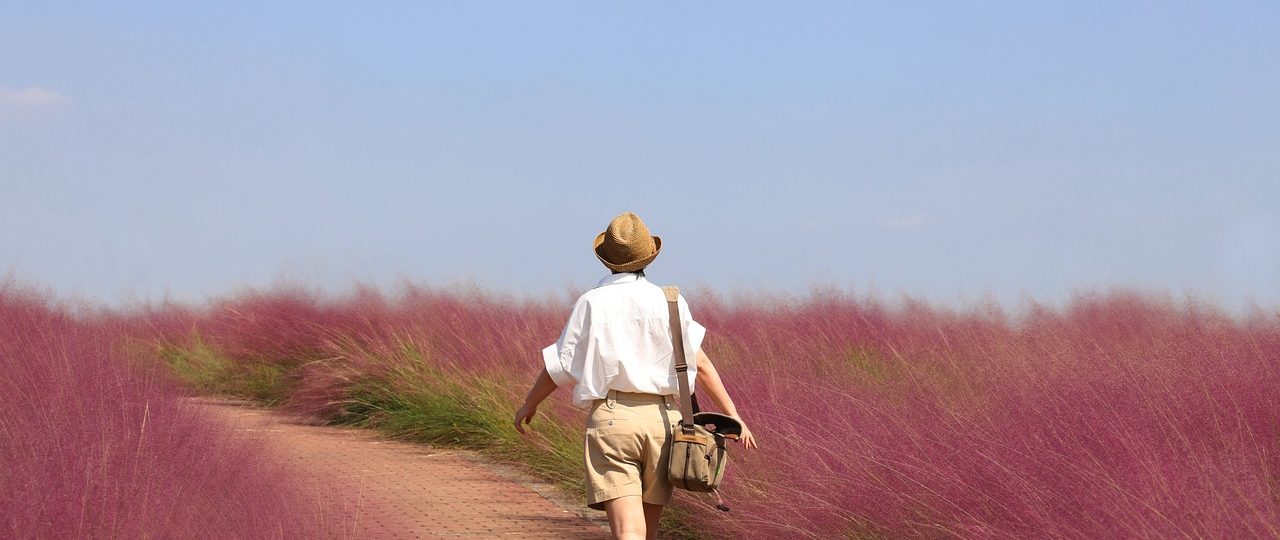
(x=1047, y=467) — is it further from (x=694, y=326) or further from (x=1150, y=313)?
(x=1150, y=313)

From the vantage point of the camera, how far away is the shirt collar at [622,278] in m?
4.73

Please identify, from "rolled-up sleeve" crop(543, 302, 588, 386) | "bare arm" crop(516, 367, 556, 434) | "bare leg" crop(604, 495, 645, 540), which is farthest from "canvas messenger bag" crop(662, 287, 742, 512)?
"bare arm" crop(516, 367, 556, 434)

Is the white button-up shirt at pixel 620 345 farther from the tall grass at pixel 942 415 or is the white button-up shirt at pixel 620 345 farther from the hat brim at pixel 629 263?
the tall grass at pixel 942 415

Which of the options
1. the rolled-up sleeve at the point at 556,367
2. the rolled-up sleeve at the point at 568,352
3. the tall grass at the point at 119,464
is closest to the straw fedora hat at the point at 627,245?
the rolled-up sleeve at the point at 568,352

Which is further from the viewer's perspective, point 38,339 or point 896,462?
point 38,339

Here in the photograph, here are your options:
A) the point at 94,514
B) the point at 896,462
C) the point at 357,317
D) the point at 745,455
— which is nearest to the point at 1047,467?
the point at 896,462

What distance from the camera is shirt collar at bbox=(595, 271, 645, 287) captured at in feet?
15.5

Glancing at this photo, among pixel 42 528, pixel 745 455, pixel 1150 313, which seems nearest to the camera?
pixel 42 528

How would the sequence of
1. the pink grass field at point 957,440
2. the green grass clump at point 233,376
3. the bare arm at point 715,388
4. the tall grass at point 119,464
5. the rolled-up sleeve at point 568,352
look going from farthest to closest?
1. the green grass clump at point 233,376
2. the bare arm at point 715,388
3. the rolled-up sleeve at point 568,352
4. the tall grass at point 119,464
5. the pink grass field at point 957,440

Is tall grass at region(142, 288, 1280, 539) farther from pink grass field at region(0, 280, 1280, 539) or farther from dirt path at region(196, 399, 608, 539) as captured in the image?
dirt path at region(196, 399, 608, 539)

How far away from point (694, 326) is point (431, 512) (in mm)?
3174

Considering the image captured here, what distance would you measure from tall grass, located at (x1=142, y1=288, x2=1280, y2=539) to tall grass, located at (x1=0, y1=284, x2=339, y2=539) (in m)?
2.14

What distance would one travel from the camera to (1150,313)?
11.9m

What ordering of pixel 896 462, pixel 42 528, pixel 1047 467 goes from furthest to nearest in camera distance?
1. pixel 896 462
2. pixel 1047 467
3. pixel 42 528
